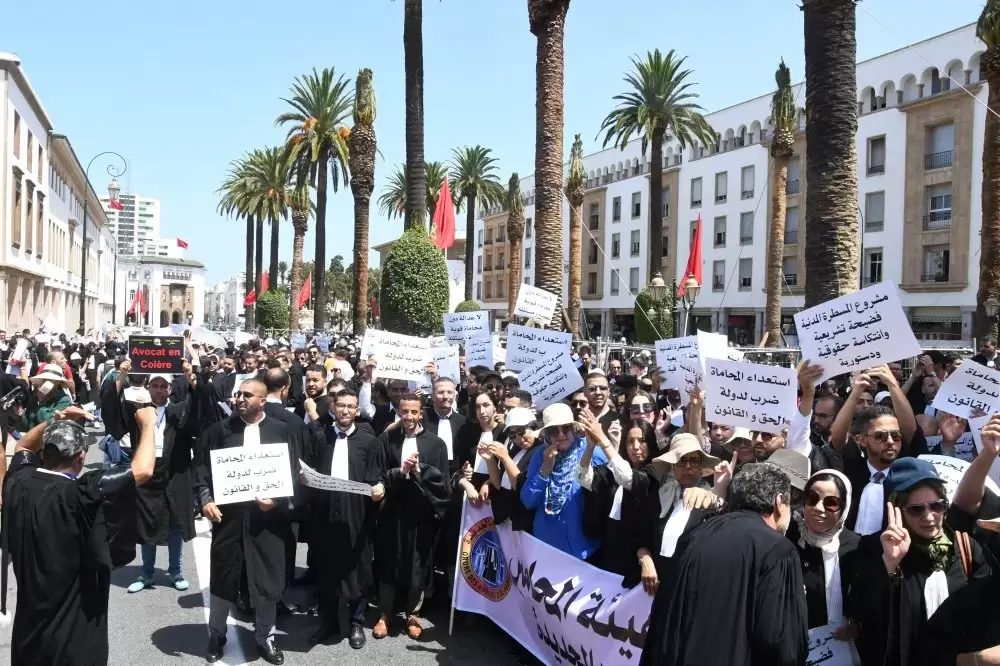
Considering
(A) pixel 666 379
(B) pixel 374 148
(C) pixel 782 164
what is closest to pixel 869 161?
(C) pixel 782 164

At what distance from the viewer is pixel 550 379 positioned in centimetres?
760

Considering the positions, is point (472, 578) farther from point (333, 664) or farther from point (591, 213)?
point (591, 213)

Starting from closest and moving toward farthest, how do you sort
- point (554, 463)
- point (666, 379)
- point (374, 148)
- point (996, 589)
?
point (996, 589), point (554, 463), point (666, 379), point (374, 148)

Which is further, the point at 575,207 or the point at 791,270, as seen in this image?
the point at 791,270

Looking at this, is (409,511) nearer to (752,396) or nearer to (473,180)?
(752,396)

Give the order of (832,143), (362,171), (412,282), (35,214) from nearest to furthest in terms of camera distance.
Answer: (832,143)
(412,282)
(362,171)
(35,214)

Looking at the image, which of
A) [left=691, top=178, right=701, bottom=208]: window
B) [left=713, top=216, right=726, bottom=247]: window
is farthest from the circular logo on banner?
[left=691, top=178, right=701, bottom=208]: window

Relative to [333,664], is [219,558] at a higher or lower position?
higher

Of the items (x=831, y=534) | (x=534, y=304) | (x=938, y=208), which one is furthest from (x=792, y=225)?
(x=831, y=534)

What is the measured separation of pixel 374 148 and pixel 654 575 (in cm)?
2423

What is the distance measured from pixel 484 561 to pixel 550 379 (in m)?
2.17

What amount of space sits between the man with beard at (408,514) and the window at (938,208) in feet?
119

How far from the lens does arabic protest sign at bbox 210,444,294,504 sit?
5348 millimetres

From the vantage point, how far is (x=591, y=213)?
62688mm
